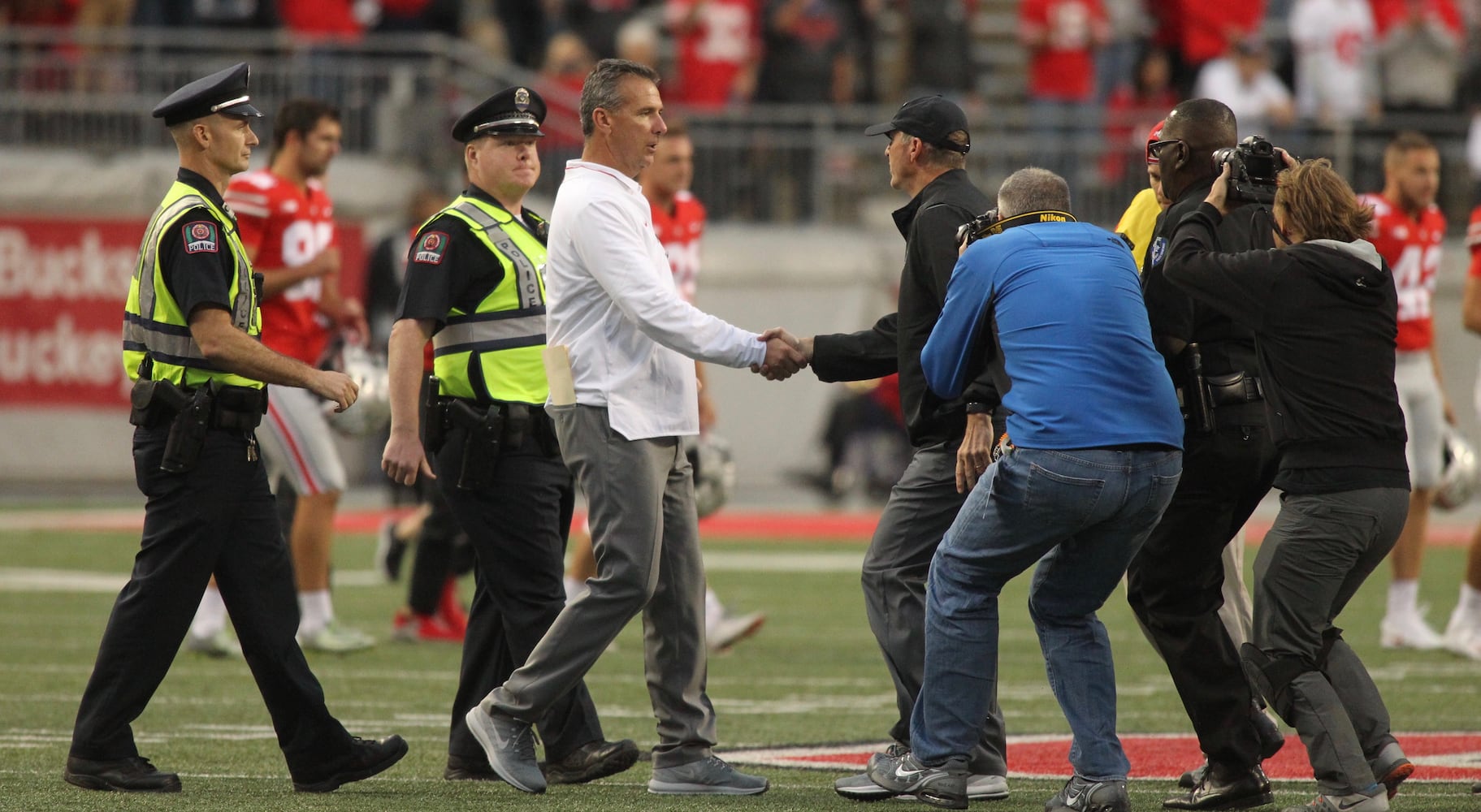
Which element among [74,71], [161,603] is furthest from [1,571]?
[161,603]

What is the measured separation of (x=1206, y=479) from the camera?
19.9ft

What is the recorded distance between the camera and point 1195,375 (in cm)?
609

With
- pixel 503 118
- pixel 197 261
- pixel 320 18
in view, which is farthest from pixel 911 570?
pixel 320 18

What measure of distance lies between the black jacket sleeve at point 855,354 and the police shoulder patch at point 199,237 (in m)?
1.83

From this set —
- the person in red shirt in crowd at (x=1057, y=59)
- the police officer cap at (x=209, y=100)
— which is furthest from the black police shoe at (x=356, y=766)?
the person in red shirt in crowd at (x=1057, y=59)

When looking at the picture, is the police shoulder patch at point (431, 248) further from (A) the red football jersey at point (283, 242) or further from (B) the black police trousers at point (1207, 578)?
(A) the red football jersey at point (283, 242)

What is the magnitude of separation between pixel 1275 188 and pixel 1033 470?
116cm

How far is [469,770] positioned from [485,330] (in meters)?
1.39

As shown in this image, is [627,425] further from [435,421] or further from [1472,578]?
[1472,578]

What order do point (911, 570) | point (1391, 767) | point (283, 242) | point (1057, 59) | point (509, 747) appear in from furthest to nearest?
point (1057, 59)
point (283, 242)
point (911, 570)
point (509, 747)
point (1391, 767)

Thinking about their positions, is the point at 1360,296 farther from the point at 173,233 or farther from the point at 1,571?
the point at 1,571

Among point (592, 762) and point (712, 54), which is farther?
point (712, 54)

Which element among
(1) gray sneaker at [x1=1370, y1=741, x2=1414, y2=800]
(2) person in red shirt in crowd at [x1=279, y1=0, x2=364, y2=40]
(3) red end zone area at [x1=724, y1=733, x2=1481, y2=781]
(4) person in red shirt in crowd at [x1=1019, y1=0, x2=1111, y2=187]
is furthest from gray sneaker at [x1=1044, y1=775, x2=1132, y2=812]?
(2) person in red shirt in crowd at [x1=279, y1=0, x2=364, y2=40]

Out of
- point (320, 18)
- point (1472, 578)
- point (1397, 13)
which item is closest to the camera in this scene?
point (1472, 578)
